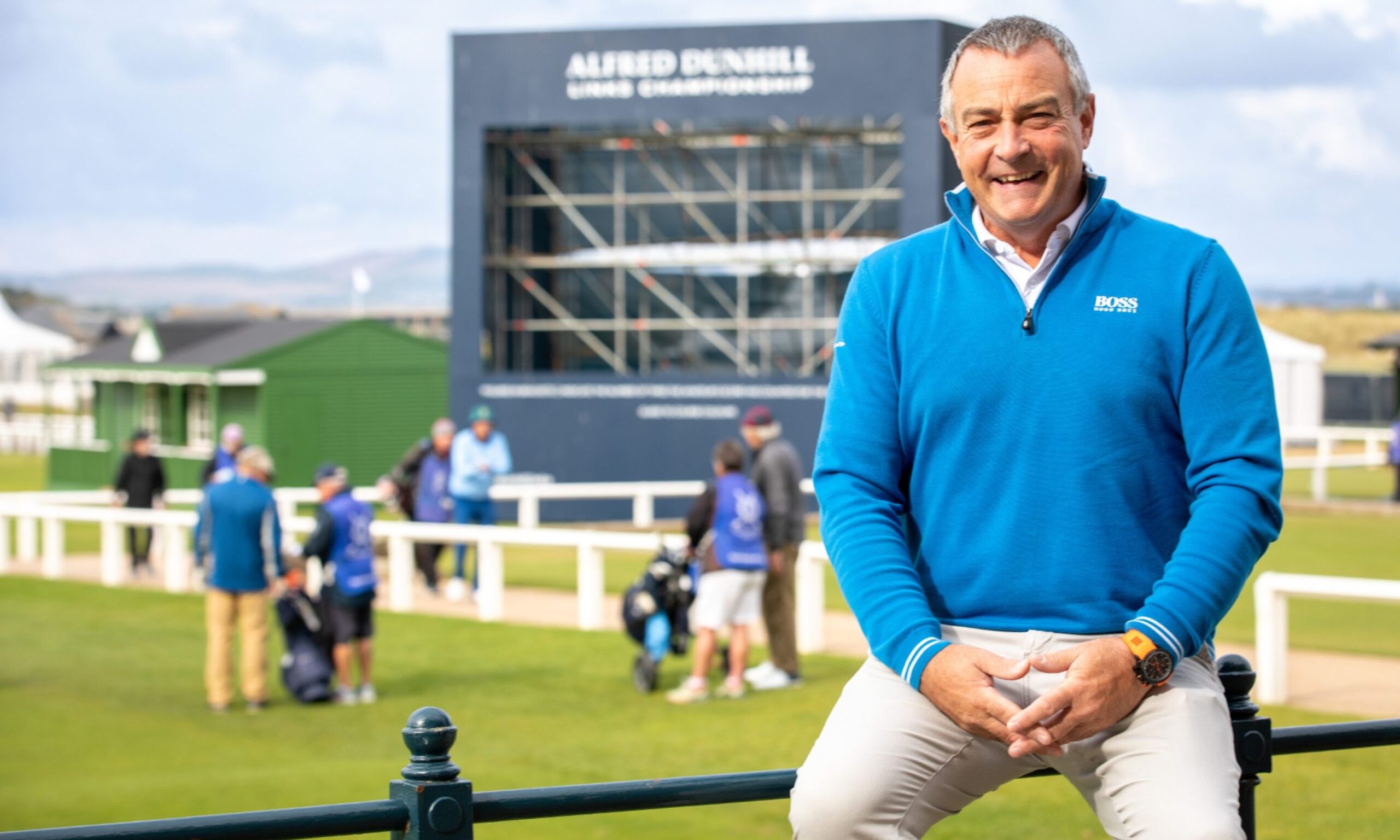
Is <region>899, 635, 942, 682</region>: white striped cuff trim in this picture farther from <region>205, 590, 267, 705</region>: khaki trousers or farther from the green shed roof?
the green shed roof

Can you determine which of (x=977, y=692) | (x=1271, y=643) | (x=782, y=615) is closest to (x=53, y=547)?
(x=782, y=615)

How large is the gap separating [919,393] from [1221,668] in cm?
82

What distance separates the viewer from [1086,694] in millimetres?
2432

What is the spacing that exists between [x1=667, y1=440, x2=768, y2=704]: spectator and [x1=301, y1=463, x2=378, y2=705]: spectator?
208 centimetres

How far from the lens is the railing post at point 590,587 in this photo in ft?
44.7

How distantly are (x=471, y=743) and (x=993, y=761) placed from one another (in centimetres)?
701

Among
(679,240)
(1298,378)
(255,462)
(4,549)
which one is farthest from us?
(1298,378)

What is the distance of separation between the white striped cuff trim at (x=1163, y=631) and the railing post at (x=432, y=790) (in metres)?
1.08

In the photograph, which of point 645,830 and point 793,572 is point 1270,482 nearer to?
point 645,830

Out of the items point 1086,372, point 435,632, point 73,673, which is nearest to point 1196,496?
point 1086,372

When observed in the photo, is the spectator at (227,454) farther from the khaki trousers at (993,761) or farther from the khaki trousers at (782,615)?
the khaki trousers at (993,761)

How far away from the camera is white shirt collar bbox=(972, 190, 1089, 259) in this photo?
266cm

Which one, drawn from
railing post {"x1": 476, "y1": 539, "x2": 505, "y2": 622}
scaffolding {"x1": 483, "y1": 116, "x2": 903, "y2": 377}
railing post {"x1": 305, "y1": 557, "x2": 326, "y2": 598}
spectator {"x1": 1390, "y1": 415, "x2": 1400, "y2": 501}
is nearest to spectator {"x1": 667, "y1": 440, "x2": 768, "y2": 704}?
railing post {"x1": 476, "y1": 539, "x2": 505, "y2": 622}

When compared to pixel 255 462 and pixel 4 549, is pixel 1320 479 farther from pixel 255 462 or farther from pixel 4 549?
pixel 255 462
